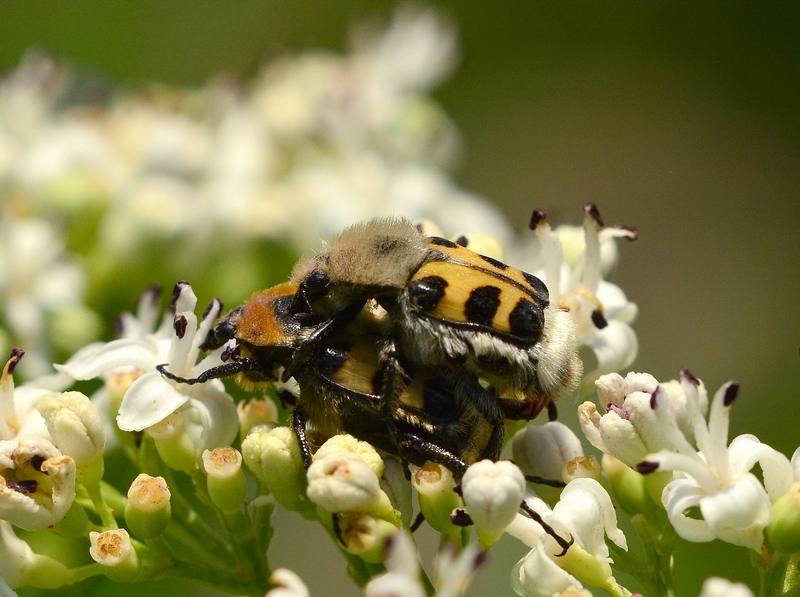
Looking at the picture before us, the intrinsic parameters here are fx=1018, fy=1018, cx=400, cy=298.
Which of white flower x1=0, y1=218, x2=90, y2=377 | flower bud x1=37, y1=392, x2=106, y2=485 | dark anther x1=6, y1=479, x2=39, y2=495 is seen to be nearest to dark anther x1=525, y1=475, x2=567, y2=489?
flower bud x1=37, y1=392, x2=106, y2=485

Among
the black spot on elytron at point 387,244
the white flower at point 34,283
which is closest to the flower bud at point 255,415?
the black spot on elytron at point 387,244

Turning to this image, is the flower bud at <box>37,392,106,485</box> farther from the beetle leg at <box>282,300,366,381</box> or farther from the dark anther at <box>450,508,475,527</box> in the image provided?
the dark anther at <box>450,508,475,527</box>

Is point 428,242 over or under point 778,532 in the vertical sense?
over

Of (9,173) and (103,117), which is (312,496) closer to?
(9,173)

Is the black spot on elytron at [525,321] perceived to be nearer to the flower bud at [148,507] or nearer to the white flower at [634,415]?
the white flower at [634,415]

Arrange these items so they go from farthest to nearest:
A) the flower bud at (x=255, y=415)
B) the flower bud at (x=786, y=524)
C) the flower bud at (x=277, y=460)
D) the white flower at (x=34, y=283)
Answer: the white flower at (x=34, y=283)
the flower bud at (x=255, y=415)
the flower bud at (x=277, y=460)
the flower bud at (x=786, y=524)

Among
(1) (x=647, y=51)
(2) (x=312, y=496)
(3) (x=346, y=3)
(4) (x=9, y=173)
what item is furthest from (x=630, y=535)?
(1) (x=647, y=51)
